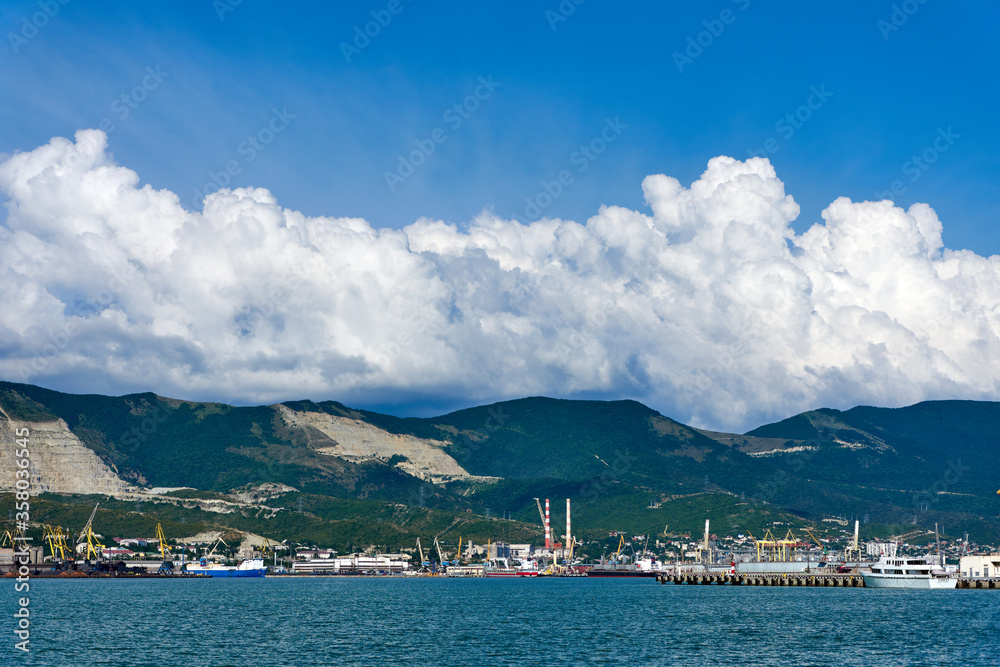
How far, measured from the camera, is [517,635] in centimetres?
12912

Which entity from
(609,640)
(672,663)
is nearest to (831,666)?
(672,663)

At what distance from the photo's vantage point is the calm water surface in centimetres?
10400

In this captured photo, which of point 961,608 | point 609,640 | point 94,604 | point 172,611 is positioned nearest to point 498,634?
point 609,640

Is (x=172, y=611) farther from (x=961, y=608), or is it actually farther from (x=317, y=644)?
(x=961, y=608)

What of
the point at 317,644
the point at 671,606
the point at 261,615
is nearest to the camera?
the point at 317,644

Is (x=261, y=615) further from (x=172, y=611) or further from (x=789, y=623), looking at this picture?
(x=789, y=623)

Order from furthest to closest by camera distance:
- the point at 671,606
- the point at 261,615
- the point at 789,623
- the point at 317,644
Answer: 1. the point at 671,606
2. the point at 261,615
3. the point at 789,623
4. the point at 317,644

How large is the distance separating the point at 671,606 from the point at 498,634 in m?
66.3

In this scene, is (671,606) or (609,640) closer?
(609,640)

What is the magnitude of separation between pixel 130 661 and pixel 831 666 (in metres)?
69.6

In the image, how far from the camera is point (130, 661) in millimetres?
101812

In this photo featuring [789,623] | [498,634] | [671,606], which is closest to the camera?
[498,634]

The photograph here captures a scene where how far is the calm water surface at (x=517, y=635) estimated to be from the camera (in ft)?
341

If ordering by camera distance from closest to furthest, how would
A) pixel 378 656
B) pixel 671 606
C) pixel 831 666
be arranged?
pixel 831 666
pixel 378 656
pixel 671 606
